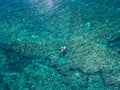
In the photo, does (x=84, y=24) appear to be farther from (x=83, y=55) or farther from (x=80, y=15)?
(x=83, y=55)

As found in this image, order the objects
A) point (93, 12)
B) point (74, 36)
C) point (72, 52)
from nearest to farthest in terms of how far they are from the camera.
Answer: point (72, 52), point (74, 36), point (93, 12)

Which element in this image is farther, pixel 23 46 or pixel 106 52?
pixel 23 46

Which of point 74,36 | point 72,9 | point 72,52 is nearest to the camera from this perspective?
point 72,52

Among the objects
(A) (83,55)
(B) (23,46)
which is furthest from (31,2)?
(A) (83,55)

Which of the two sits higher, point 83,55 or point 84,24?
point 84,24

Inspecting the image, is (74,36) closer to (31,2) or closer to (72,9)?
(72,9)

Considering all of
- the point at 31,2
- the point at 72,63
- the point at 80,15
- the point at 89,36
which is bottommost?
the point at 72,63
